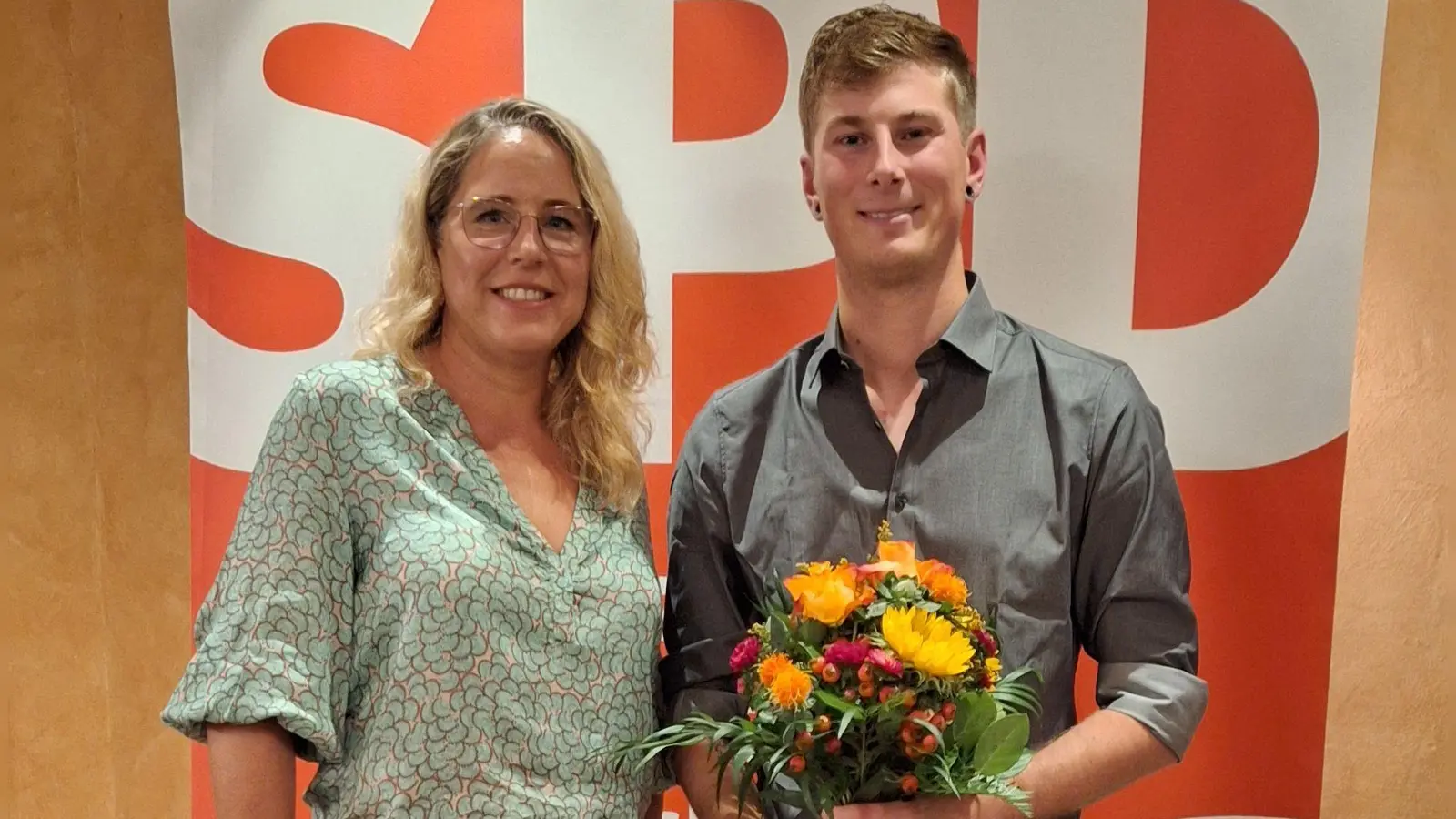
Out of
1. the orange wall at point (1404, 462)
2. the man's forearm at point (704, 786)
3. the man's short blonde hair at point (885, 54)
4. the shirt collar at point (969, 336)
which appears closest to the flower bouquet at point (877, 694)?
the man's forearm at point (704, 786)

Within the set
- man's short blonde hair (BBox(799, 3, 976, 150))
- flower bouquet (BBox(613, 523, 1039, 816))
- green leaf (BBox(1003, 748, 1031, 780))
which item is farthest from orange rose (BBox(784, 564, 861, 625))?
man's short blonde hair (BBox(799, 3, 976, 150))

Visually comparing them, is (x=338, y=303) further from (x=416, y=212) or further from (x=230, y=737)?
(x=230, y=737)

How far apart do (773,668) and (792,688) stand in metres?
0.05

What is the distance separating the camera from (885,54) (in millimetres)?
2137

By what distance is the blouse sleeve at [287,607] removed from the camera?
1.78 meters

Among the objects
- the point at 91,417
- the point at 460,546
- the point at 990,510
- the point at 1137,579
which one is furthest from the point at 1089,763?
the point at 91,417

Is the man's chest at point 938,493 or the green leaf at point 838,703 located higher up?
the man's chest at point 938,493

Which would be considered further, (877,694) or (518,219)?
(518,219)

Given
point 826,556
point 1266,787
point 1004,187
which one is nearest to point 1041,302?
point 1004,187

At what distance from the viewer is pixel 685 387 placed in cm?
294

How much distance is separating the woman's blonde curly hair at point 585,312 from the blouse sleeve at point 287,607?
0.23 meters

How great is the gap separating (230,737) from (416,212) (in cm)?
89

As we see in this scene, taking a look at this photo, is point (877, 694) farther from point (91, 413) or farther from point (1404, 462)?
point (91, 413)

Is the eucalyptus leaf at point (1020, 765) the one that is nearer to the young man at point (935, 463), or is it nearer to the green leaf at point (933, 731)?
the young man at point (935, 463)
